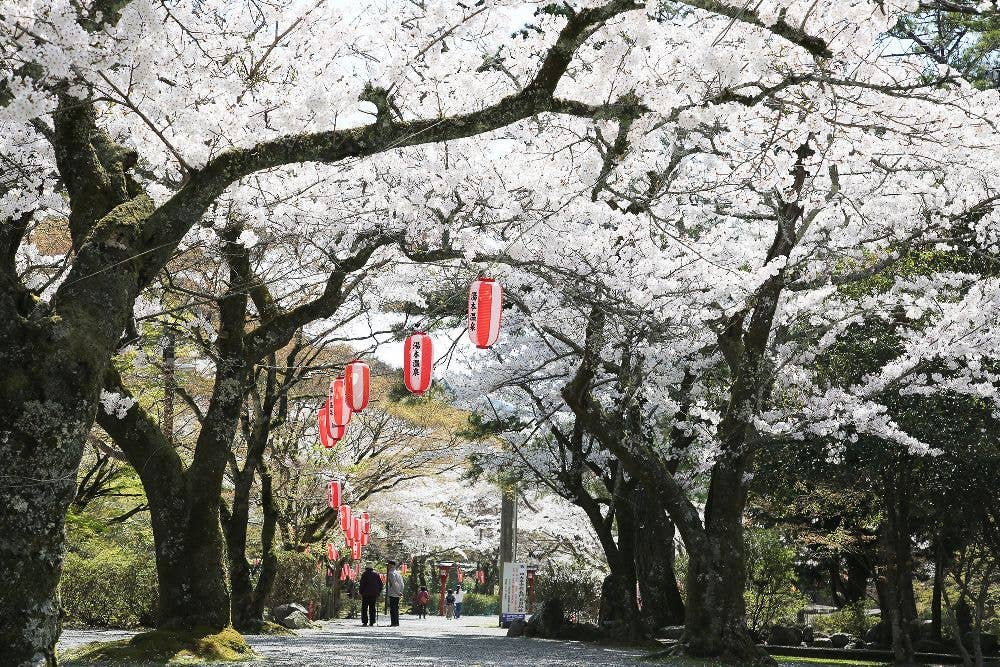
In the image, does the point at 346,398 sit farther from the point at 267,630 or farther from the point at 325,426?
the point at 267,630

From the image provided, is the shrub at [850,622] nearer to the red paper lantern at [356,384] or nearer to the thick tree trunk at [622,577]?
the thick tree trunk at [622,577]

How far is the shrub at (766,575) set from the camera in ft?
55.5

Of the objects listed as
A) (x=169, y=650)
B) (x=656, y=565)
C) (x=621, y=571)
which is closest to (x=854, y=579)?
(x=621, y=571)

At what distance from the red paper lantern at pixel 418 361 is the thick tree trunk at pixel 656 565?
6.77m

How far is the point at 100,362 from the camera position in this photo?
5773 mm

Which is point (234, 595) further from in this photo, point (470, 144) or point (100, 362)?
point (100, 362)

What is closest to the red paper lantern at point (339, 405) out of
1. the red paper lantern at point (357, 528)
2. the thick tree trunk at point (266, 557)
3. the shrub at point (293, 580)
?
the thick tree trunk at point (266, 557)

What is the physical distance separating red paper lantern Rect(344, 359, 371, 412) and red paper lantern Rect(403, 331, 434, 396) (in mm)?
1198

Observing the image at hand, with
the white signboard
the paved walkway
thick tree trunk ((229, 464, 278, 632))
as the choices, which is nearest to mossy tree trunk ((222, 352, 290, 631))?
thick tree trunk ((229, 464, 278, 632))

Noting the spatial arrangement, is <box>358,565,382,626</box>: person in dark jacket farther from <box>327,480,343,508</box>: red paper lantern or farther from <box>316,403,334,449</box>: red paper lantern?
<box>316,403,334,449</box>: red paper lantern

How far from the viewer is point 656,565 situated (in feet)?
52.7

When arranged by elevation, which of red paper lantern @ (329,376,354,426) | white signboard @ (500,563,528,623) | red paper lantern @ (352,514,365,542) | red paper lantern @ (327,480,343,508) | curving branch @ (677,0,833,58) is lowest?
white signboard @ (500,563,528,623)

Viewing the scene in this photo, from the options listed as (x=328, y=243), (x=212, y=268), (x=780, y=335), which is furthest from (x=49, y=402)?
(x=780, y=335)

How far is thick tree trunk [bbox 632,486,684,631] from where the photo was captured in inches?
631
